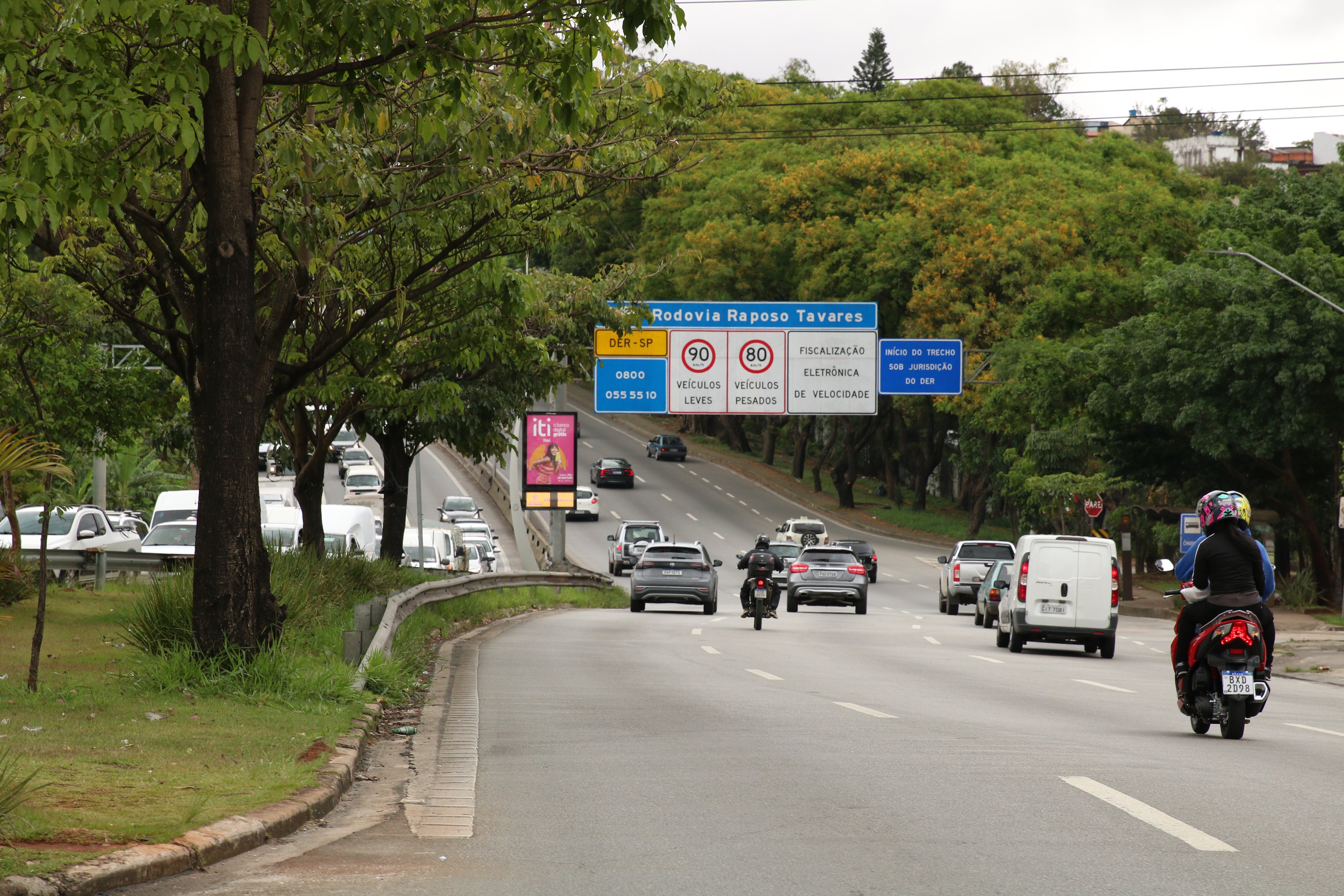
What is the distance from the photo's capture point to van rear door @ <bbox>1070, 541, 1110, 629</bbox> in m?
23.1

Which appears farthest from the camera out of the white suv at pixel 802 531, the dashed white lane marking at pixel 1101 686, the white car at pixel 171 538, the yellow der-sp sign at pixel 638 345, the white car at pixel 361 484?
the white car at pixel 361 484

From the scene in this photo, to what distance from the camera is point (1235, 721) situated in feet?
38.0

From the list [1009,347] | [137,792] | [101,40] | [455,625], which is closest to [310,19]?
[101,40]

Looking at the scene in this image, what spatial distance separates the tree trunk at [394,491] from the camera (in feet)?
90.0

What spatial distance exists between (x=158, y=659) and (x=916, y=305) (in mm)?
46743

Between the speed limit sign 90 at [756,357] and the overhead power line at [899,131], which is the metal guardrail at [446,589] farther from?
the overhead power line at [899,131]

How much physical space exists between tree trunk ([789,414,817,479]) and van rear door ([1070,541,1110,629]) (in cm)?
4910

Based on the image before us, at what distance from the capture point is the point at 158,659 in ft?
40.3

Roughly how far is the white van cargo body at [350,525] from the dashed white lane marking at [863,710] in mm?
18419

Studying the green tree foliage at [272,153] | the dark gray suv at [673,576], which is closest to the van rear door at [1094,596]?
the green tree foliage at [272,153]

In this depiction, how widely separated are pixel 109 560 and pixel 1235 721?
72.5 ft

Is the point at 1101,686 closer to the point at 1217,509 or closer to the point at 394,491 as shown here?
the point at 1217,509

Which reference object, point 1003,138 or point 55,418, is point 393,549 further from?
point 1003,138

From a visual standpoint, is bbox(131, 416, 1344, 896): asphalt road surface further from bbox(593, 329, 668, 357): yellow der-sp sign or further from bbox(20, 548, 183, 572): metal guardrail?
bbox(593, 329, 668, 357): yellow der-sp sign
